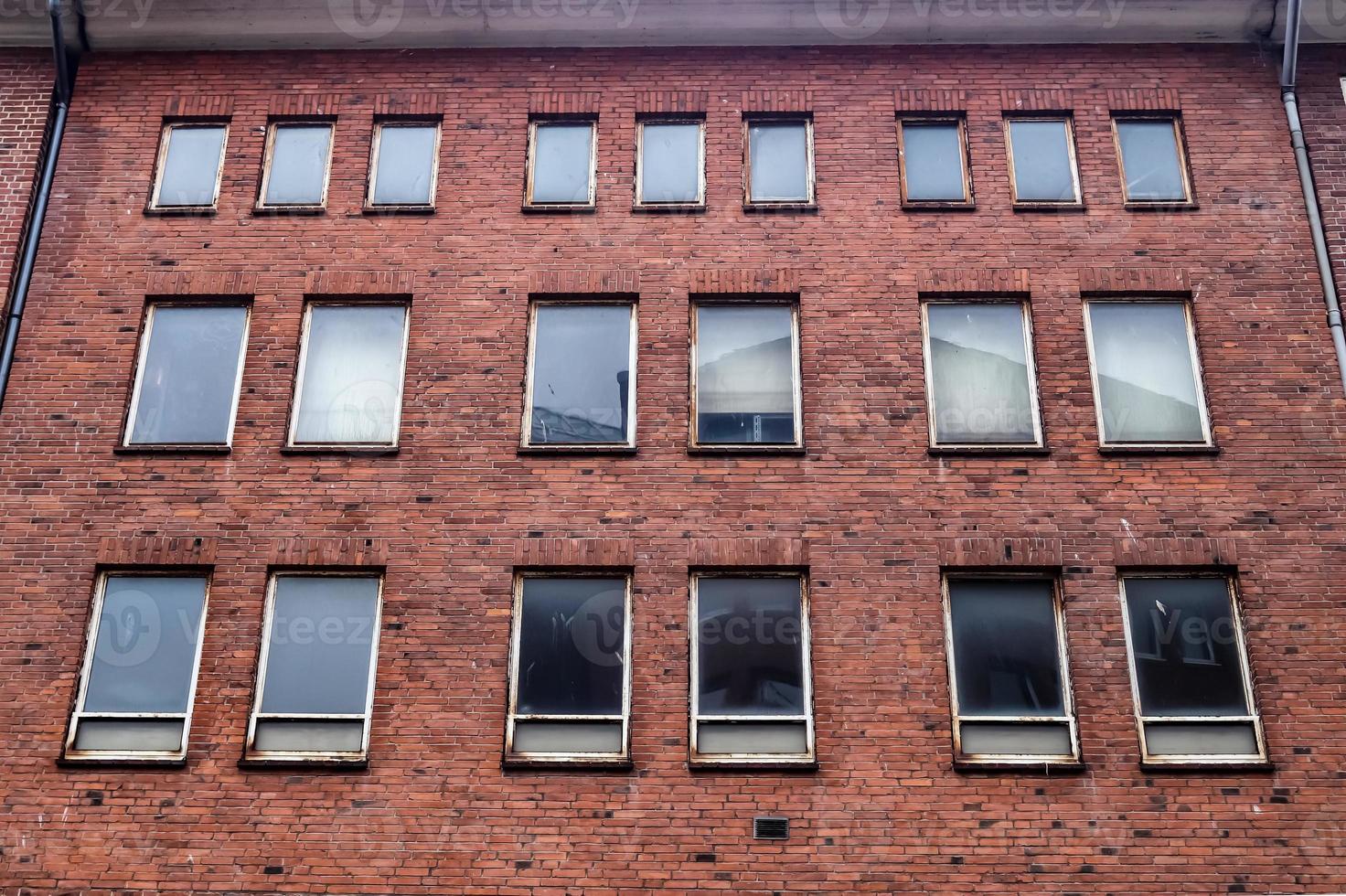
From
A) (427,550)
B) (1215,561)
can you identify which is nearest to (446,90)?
(427,550)

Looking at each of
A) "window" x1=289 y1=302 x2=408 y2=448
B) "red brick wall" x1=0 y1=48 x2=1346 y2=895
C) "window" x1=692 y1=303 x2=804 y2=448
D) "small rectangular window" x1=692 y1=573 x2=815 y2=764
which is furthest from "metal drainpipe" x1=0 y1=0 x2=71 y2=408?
"small rectangular window" x1=692 y1=573 x2=815 y2=764

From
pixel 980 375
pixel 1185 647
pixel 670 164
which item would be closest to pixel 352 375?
pixel 670 164

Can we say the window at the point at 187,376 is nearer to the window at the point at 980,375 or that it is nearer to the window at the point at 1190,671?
the window at the point at 980,375

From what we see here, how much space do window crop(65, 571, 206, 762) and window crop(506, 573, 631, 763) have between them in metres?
3.50

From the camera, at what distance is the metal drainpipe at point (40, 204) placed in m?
14.0

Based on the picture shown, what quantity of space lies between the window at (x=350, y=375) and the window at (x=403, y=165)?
148 cm

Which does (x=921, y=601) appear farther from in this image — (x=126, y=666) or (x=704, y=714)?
(x=126, y=666)

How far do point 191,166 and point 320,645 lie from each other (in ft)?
21.6

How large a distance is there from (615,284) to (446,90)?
3.66 metres

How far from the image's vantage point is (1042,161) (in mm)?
14969

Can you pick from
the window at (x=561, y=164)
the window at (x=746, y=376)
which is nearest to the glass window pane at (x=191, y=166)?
the window at (x=561, y=164)

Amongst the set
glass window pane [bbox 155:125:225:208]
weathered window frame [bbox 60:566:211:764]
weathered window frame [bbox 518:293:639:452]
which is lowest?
weathered window frame [bbox 60:566:211:764]

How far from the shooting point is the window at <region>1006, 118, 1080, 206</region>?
48.4 ft

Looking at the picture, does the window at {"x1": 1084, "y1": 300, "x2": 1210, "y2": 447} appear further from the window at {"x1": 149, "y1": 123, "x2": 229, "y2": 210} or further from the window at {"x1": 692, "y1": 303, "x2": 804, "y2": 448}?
the window at {"x1": 149, "y1": 123, "x2": 229, "y2": 210}
